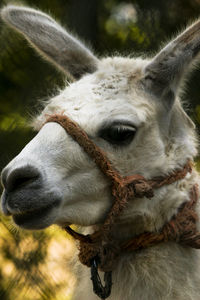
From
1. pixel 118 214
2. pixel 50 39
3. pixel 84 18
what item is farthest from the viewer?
pixel 84 18

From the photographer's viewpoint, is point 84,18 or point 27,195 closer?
point 27,195

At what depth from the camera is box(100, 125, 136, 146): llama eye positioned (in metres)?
2.12

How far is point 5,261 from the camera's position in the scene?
374 centimetres

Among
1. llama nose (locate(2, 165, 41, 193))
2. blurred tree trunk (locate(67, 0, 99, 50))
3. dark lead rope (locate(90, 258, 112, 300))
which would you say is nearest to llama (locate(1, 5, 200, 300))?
llama nose (locate(2, 165, 41, 193))

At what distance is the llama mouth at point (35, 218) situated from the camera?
78.1 inches

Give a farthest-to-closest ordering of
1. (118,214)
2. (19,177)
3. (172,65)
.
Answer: (172,65), (118,214), (19,177)

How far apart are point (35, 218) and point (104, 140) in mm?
521

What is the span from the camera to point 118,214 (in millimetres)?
2141

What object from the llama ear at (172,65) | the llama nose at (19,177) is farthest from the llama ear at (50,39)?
the llama nose at (19,177)

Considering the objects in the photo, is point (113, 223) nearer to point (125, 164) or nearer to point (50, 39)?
point (125, 164)

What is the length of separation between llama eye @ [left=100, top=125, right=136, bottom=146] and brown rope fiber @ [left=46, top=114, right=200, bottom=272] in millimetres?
90

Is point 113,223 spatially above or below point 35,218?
below

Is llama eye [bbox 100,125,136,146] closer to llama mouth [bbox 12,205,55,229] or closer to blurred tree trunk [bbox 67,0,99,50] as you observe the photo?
llama mouth [bbox 12,205,55,229]

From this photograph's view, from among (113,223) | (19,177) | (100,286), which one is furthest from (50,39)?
(100,286)
